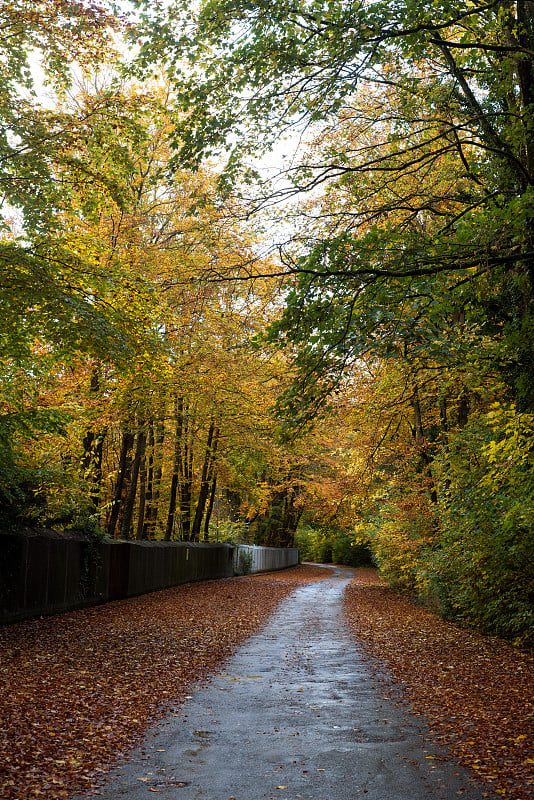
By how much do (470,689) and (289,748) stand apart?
3260 millimetres

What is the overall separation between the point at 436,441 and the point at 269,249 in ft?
37.4

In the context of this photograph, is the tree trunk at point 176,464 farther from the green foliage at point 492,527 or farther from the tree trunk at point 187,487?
Result: the green foliage at point 492,527

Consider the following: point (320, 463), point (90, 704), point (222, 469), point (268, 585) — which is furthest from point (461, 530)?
point (320, 463)

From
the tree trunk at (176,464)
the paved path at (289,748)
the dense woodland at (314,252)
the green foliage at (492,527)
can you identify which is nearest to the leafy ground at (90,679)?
the paved path at (289,748)

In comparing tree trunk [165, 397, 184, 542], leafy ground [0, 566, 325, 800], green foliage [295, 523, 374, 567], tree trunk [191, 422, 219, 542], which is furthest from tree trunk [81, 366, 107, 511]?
green foliage [295, 523, 374, 567]

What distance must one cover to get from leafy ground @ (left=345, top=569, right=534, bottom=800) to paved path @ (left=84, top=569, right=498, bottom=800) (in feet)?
1.01

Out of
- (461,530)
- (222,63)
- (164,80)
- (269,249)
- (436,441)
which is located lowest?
(461,530)

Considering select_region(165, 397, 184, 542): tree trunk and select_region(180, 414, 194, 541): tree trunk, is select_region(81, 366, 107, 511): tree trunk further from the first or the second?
select_region(180, 414, 194, 541): tree trunk

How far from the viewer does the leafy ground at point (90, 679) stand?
5148mm

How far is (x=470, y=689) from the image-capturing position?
26.1 ft

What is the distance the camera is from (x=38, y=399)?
13969 mm

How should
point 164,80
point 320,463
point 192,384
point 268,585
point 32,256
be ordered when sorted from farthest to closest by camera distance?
1. point 320,463
2. point 268,585
3. point 164,80
4. point 192,384
5. point 32,256

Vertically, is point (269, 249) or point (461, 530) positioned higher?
point (269, 249)

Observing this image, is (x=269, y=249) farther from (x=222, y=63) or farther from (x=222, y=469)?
(x=222, y=469)
